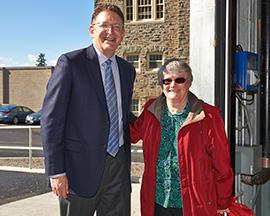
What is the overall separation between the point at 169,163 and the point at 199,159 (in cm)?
19

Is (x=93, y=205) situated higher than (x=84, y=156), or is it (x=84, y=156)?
(x=84, y=156)

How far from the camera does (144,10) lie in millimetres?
24547

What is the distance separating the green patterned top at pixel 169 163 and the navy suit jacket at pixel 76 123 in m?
0.36

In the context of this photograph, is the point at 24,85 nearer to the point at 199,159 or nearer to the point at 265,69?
the point at 265,69

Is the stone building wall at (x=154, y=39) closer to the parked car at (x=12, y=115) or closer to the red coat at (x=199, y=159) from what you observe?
the parked car at (x=12, y=115)

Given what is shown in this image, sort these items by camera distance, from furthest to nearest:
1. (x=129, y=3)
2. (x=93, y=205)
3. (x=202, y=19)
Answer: (x=129, y=3), (x=202, y=19), (x=93, y=205)

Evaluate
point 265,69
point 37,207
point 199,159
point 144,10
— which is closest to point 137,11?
point 144,10

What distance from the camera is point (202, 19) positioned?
3477 millimetres

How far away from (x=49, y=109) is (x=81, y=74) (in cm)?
30

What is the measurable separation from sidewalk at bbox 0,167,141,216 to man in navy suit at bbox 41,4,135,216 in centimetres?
279

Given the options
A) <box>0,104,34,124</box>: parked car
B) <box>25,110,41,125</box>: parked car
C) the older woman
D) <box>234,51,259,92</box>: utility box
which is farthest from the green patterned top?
<box>0,104,34,124</box>: parked car

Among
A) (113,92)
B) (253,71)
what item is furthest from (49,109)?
(253,71)

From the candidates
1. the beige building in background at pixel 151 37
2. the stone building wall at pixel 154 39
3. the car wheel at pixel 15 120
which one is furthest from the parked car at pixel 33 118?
the stone building wall at pixel 154 39

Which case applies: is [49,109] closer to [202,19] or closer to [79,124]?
[79,124]
